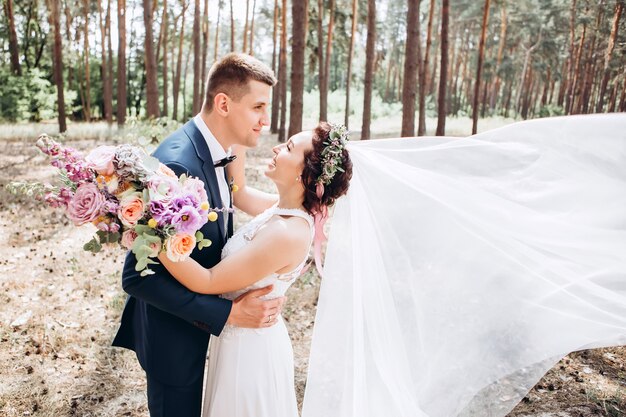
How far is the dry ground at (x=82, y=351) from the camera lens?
4.49m

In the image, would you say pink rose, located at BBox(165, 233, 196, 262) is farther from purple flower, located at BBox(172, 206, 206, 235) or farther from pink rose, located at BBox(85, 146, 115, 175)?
pink rose, located at BBox(85, 146, 115, 175)

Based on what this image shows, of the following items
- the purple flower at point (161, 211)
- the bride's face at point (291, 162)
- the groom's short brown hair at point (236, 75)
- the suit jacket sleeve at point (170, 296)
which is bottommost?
the suit jacket sleeve at point (170, 296)

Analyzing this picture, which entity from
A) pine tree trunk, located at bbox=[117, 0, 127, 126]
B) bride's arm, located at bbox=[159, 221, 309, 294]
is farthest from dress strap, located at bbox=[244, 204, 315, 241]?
pine tree trunk, located at bbox=[117, 0, 127, 126]

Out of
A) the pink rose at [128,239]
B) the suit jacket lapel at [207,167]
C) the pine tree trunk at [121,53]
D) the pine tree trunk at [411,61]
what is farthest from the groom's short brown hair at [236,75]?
the pine tree trunk at [121,53]

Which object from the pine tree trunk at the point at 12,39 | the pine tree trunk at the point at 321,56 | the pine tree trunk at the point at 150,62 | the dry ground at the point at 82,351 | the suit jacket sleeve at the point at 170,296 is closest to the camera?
the suit jacket sleeve at the point at 170,296

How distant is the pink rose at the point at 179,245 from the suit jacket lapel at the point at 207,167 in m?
0.60

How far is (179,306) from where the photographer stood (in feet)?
7.63

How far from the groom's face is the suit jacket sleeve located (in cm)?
99

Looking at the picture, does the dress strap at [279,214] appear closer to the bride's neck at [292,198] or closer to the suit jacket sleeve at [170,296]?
the bride's neck at [292,198]

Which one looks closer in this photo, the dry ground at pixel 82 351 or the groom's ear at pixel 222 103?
the groom's ear at pixel 222 103

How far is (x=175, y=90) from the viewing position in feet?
103

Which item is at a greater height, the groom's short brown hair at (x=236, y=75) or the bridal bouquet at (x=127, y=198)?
the groom's short brown hair at (x=236, y=75)

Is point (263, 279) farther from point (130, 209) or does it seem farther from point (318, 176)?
point (130, 209)

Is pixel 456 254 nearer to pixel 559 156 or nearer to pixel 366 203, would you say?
pixel 366 203
